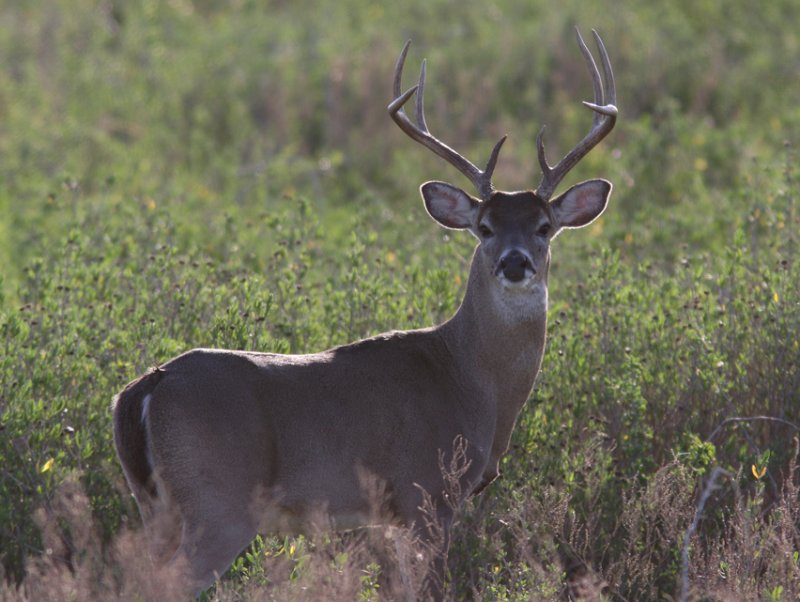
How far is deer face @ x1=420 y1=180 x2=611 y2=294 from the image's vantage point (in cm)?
652

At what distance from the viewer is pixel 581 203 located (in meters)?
7.02

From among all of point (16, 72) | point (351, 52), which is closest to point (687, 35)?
point (351, 52)

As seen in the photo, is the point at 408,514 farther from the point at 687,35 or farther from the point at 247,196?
the point at 687,35

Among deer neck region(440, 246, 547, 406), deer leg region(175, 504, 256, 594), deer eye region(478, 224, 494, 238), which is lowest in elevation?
deer leg region(175, 504, 256, 594)

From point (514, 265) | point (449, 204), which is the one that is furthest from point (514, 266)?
point (449, 204)

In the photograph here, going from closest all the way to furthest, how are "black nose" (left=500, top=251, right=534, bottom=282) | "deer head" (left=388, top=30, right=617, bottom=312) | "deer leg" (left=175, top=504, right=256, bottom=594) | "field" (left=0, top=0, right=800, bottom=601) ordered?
1. "deer leg" (left=175, top=504, right=256, bottom=594)
2. "field" (left=0, top=0, right=800, bottom=601)
3. "black nose" (left=500, top=251, right=534, bottom=282)
4. "deer head" (left=388, top=30, right=617, bottom=312)

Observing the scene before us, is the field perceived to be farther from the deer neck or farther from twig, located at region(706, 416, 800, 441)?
the deer neck

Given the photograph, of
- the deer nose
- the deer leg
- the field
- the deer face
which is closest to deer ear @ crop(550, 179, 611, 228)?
the deer face

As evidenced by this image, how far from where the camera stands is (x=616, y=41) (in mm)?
16578

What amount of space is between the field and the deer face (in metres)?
0.78

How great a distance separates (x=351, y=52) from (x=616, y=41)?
9.64ft

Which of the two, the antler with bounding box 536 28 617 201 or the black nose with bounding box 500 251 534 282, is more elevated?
the antler with bounding box 536 28 617 201

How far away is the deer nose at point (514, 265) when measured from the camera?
6465mm

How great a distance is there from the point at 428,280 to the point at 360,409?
204 cm
